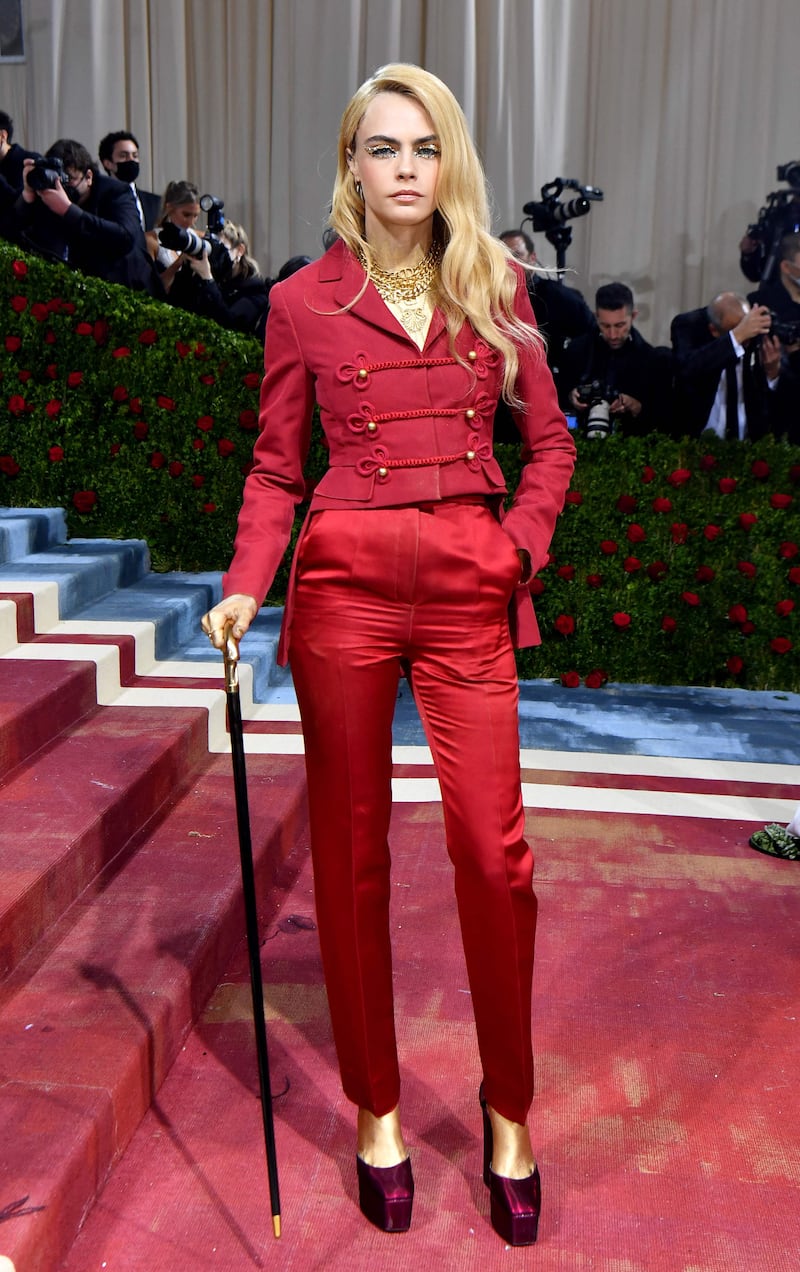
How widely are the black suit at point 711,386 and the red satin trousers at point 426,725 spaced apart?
4.84 meters

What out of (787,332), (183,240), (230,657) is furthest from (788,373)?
(230,657)

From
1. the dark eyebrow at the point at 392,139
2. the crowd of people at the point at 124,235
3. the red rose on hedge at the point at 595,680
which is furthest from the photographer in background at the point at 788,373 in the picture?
the dark eyebrow at the point at 392,139

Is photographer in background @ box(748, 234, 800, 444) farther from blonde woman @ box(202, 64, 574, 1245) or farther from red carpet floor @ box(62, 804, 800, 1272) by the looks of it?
blonde woman @ box(202, 64, 574, 1245)

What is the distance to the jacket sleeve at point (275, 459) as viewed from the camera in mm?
2188

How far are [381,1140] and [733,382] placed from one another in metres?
5.52

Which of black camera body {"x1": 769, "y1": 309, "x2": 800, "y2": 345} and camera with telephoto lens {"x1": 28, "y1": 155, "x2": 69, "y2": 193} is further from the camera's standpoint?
black camera body {"x1": 769, "y1": 309, "x2": 800, "y2": 345}

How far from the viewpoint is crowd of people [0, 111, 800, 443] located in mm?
6523

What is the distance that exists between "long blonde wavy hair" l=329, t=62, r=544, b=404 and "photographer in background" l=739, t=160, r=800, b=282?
Answer: 6372mm

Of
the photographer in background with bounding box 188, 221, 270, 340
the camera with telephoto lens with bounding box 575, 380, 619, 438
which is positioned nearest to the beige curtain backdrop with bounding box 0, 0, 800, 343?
the photographer in background with bounding box 188, 221, 270, 340

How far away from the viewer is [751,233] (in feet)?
28.7

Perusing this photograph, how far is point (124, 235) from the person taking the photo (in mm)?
6496

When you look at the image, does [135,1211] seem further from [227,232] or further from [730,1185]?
[227,232]

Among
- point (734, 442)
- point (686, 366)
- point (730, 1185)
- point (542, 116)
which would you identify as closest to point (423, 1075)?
point (730, 1185)

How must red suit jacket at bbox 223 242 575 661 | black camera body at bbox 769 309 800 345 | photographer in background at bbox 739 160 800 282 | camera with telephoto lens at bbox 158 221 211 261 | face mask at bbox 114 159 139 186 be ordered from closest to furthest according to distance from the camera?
1. red suit jacket at bbox 223 242 575 661
2. camera with telephoto lens at bbox 158 221 211 261
3. black camera body at bbox 769 309 800 345
4. face mask at bbox 114 159 139 186
5. photographer in background at bbox 739 160 800 282
